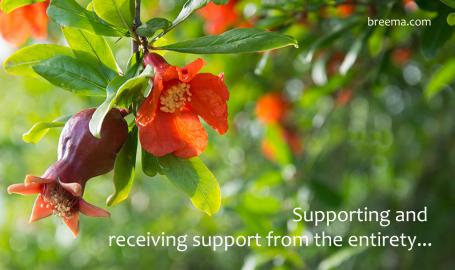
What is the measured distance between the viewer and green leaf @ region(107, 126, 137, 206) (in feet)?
2.70

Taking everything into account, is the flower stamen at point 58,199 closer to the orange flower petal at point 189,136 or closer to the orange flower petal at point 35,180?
the orange flower petal at point 35,180

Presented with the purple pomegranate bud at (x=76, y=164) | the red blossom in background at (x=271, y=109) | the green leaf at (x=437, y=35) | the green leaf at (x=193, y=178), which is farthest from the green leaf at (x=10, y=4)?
the red blossom in background at (x=271, y=109)

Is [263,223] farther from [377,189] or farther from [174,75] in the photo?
[377,189]

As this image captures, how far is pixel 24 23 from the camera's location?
1114 mm

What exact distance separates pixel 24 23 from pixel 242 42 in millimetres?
488

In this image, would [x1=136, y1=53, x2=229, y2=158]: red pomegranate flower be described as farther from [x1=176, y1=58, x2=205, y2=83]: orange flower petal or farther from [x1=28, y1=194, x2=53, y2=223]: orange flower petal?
[x1=28, y1=194, x2=53, y2=223]: orange flower petal

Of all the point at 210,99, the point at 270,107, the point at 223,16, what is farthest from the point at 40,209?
the point at 270,107

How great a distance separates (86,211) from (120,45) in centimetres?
153

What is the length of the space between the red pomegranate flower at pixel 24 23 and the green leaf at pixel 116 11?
1.10 feet

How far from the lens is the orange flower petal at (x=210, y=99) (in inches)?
32.6

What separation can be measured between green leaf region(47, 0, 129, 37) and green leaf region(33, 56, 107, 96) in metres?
0.05

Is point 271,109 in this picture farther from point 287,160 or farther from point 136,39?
point 136,39

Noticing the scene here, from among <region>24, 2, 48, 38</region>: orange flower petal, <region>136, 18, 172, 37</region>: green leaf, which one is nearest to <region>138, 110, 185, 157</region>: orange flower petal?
<region>136, 18, 172, 37</region>: green leaf

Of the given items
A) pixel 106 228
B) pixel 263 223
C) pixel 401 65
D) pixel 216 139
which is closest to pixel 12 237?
pixel 106 228
